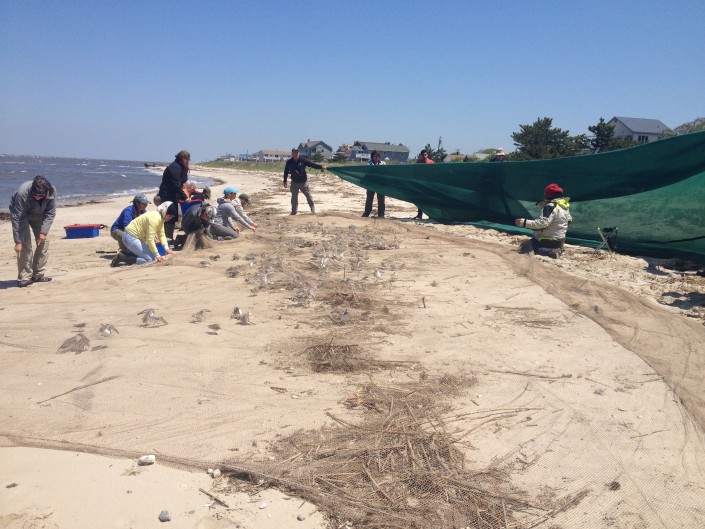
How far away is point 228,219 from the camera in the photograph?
9.50 metres

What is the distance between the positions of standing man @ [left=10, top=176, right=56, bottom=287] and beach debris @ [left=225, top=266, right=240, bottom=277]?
7.47 ft

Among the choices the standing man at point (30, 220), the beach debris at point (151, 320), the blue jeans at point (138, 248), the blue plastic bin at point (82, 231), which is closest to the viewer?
the beach debris at point (151, 320)

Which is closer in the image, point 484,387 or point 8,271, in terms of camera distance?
point 484,387

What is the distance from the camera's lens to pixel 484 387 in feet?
12.2

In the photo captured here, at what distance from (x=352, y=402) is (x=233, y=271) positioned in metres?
3.82

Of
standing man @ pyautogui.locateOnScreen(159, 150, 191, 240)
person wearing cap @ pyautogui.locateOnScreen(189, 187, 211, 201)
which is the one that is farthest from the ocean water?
person wearing cap @ pyautogui.locateOnScreen(189, 187, 211, 201)

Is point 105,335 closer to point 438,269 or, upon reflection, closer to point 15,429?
point 15,429

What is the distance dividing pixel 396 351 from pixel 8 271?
6.60 metres

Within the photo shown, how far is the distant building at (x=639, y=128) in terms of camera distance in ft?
186

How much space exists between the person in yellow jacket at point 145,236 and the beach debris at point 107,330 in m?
3.02

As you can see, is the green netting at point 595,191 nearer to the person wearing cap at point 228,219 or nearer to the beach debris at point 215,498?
the person wearing cap at point 228,219

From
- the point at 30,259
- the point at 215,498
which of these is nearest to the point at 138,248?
the point at 30,259

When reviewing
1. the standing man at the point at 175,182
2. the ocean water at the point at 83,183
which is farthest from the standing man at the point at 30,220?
the ocean water at the point at 83,183

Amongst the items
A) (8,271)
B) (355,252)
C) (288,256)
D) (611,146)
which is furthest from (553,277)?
(611,146)
